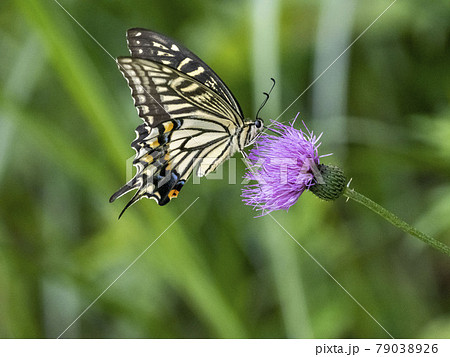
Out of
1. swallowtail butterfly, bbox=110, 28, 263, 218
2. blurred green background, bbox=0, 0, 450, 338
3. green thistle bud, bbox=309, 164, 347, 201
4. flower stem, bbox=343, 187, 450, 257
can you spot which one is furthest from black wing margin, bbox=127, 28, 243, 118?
flower stem, bbox=343, 187, 450, 257

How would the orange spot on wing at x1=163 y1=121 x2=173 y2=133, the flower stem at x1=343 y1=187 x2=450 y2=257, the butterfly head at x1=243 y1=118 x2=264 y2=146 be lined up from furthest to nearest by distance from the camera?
the orange spot on wing at x1=163 y1=121 x2=173 y2=133, the butterfly head at x1=243 y1=118 x2=264 y2=146, the flower stem at x1=343 y1=187 x2=450 y2=257

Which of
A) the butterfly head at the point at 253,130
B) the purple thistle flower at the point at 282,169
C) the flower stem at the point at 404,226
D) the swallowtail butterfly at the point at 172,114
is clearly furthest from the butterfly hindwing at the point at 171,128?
the flower stem at the point at 404,226

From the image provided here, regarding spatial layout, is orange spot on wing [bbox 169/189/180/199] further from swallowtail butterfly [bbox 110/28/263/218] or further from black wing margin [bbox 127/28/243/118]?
black wing margin [bbox 127/28/243/118]

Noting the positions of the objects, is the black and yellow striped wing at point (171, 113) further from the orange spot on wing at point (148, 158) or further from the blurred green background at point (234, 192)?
the blurred green background at point (234, 192)

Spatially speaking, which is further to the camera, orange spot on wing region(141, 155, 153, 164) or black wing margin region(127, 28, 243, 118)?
orange spot on wing region(141, 155, 153, 164)

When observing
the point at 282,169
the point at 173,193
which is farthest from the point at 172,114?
the point at 282,169

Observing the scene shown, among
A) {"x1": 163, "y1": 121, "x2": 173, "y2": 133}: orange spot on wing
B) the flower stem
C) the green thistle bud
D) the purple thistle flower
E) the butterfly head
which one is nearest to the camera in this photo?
the flower stem

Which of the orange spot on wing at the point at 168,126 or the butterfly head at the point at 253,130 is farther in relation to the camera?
the orange spot on wing at the point at 168,126

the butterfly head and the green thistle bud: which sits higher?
the butterfly head

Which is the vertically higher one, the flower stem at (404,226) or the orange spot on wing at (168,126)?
the orange spot on wing at (168,126)
